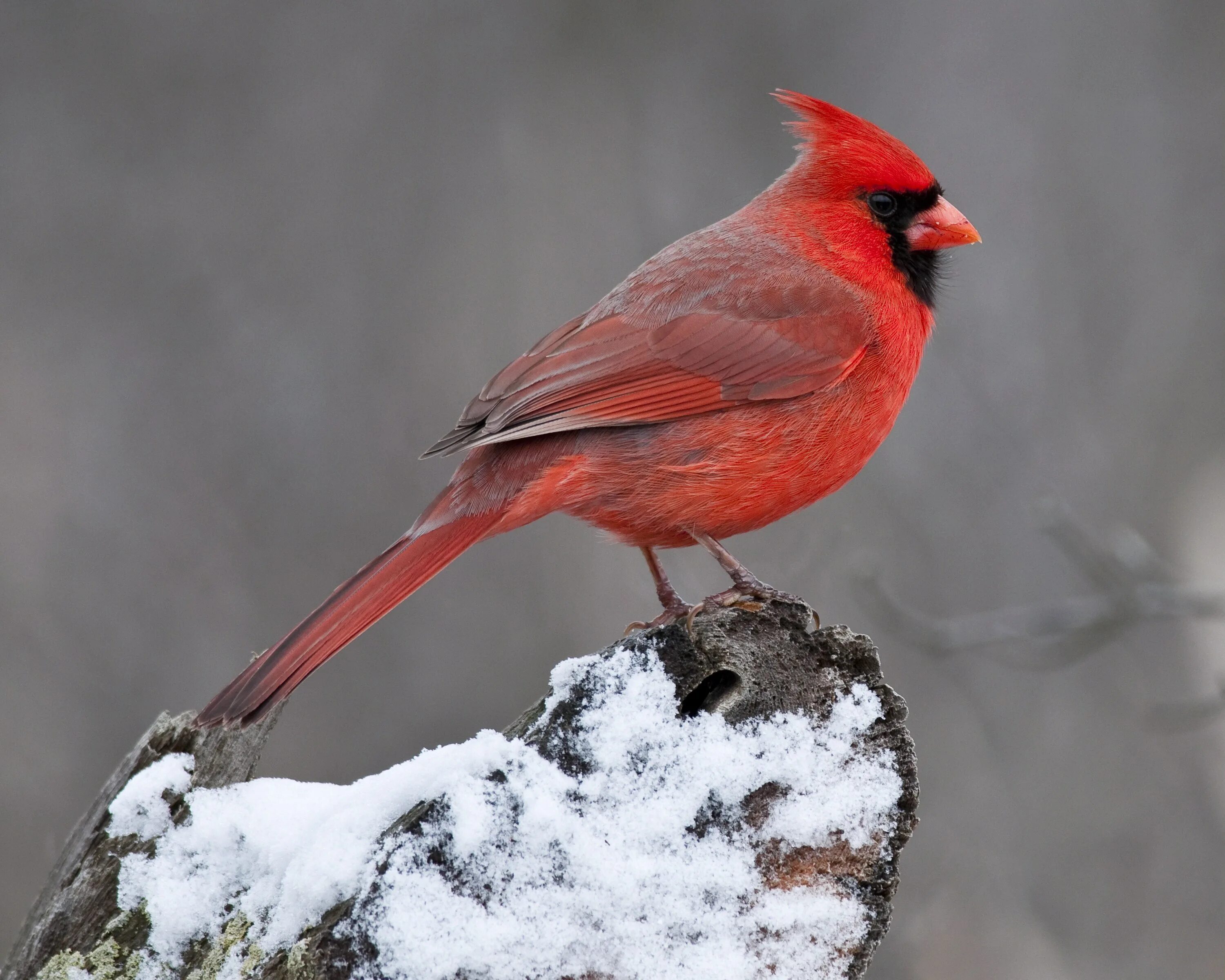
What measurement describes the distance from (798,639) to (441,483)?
2.91 meters

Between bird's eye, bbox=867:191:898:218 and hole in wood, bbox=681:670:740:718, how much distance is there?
6.43 ft

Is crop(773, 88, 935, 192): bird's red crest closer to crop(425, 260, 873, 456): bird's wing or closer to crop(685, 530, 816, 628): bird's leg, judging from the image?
crop(425, 260, 873, 456): bird's wing

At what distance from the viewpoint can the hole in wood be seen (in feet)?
5.82

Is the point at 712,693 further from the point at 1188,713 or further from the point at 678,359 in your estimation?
the point at 1188,713

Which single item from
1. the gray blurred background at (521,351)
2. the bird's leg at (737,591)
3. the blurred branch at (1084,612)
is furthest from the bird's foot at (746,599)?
the gray blurred background at (521,351)

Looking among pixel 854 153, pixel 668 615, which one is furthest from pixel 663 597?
pixel 854 153

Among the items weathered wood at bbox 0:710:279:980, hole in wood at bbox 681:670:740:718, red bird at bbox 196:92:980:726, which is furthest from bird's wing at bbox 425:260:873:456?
hole in wood at bbox 681:670:740:718

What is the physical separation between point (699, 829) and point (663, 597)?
1411mm

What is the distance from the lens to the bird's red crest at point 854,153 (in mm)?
3371

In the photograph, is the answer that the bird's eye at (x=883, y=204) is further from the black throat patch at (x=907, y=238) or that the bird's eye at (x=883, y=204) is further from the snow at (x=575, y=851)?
the snow at (x=575, y=851)

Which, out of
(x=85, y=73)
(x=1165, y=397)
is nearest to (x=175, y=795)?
(x=85, y=73)

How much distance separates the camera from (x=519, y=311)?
16.2 feet

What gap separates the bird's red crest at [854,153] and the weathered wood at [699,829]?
1.73 m

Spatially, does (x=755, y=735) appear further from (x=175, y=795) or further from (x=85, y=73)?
(x=85, y=73)
